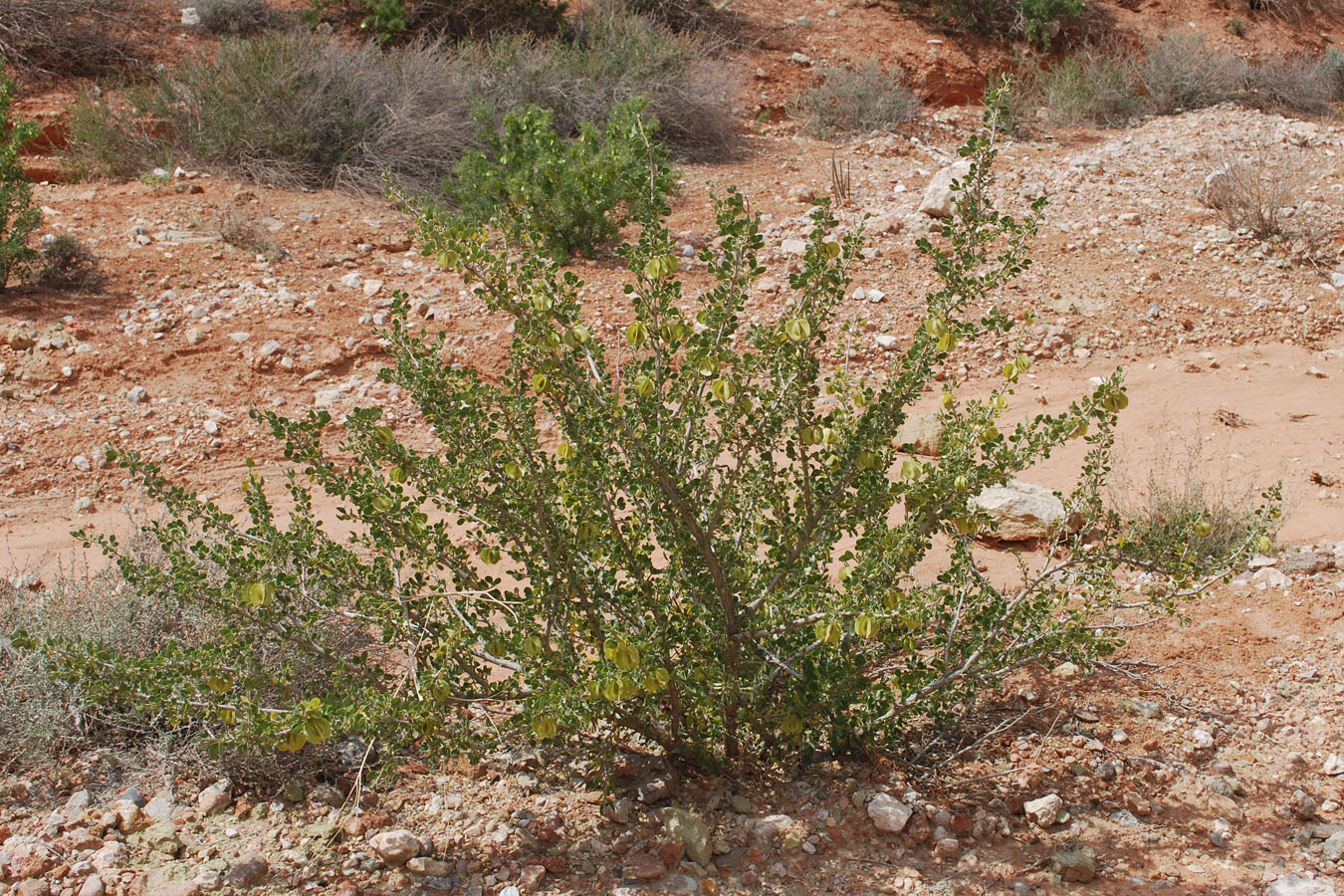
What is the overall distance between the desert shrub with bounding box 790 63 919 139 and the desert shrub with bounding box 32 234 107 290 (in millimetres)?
6520

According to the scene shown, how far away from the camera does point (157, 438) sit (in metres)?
5.64

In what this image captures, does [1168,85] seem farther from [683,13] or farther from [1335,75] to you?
[683,13]

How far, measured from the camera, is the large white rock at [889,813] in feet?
9.29

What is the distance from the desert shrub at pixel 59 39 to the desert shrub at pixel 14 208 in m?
2.90

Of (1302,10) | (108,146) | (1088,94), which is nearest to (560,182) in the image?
(108,146)

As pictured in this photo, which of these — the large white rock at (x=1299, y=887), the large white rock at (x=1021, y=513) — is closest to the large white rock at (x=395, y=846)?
the large white rock at (x=1299, y=887)

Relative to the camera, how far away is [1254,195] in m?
7.80

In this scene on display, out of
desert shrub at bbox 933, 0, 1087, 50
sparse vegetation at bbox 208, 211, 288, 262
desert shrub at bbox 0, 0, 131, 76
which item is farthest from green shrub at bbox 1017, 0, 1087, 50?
desert shrub at bbox 0, 0, 131, 76

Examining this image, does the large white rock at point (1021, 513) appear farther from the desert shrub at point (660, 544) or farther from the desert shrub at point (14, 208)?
the desert shrub at point (14, 208)

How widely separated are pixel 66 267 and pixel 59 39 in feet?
13.5

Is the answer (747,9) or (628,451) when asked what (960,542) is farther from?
(747,9)

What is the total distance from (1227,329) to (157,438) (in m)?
6.13

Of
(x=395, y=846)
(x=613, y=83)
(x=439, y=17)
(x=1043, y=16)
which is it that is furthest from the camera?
(x=1043, y=16)

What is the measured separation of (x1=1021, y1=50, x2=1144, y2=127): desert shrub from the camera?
11172mm
